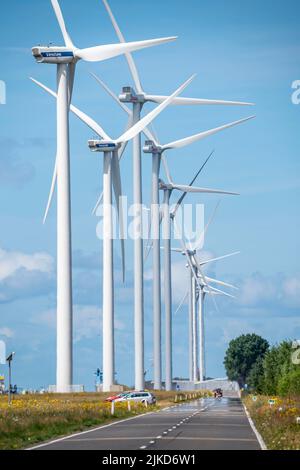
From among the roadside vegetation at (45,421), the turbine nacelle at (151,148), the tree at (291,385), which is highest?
the turbine nacelle at (151,148)

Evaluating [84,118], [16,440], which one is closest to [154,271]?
[84,118]

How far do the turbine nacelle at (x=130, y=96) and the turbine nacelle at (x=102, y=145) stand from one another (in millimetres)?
10853

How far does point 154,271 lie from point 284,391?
44.2m

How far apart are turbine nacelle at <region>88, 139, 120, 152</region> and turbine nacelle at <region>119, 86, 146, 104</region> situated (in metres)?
10.9

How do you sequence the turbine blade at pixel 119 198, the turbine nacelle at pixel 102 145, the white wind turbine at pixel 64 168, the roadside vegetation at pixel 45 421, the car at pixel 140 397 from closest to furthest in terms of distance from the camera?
the roadside vegetation at pixel 45 421 → the white wind turbine at pixel 64 168 → the turbine blade at pixel 119 198 → the car at pixel 140 397 → the turbine nacelle at pixel 102 145

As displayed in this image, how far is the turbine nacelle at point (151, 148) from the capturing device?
141 meters

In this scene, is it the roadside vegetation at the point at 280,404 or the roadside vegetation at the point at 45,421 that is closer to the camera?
the roadside vegetation at the point at 280,404

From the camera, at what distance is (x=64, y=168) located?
3622 inches

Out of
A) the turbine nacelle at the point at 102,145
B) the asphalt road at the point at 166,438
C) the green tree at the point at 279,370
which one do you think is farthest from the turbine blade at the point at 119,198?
the asphalt road at the point at 166,438

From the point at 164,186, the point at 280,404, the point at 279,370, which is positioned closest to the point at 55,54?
the point at 280,404

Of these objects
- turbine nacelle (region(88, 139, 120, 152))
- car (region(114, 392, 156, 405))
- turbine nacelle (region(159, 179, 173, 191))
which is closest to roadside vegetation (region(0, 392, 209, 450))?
car (region(114, 392, 156, 405))

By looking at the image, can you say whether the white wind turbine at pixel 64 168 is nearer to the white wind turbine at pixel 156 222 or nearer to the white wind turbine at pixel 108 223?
the white wind turbine at pixel 108 223

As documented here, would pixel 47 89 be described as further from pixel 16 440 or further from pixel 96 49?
pixel 16 440
